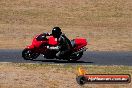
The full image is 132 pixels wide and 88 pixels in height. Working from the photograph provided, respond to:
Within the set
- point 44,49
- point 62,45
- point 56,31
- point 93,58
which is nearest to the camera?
point 56,31

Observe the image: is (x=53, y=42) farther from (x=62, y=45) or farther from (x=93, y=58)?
(x=93, y=58)

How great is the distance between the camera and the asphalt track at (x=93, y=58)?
2561 cm

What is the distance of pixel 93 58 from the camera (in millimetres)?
27188

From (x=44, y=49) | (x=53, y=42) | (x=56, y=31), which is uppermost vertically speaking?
(x=56, y=31)

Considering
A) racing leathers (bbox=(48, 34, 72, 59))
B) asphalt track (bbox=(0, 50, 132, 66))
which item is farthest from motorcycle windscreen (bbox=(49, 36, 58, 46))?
asphalt track (bbox=(0, 50, 132, 66))

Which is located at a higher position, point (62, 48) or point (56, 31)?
point (56, 31)

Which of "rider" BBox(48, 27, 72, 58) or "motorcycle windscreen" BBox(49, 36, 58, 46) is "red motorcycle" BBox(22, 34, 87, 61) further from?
"rider" BBox(48, 27, 72, 58)

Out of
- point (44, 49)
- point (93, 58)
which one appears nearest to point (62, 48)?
point (44, 49)

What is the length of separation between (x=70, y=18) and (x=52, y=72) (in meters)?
22.7

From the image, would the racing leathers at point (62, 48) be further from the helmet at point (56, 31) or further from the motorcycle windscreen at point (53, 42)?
the helmet at point (56, 31)

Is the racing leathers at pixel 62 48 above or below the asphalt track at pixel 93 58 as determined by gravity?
above

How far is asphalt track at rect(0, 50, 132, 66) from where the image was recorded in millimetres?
25614

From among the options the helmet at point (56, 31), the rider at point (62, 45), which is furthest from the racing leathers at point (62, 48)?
the helmet at point (56, 31)

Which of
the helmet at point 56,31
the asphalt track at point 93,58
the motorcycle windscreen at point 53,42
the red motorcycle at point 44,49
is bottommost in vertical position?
the asphalt track at point 93,58
